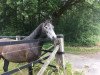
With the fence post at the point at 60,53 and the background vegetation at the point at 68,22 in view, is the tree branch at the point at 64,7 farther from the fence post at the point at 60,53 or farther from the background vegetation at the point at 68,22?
the fence post at the point at 60,53

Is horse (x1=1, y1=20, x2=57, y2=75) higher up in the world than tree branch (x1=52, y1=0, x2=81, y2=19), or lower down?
lower down

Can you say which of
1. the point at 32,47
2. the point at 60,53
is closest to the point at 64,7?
the point at 60,53

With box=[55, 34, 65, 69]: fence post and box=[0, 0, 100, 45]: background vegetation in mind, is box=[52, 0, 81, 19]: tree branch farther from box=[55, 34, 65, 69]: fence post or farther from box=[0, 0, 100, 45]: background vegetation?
box=[55, 34, 65, 69]: fence post

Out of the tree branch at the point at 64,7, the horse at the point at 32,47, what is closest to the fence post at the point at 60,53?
the horse at the point at 32,47

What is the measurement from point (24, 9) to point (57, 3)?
6.85 ft

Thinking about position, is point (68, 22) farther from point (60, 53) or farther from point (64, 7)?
point (60, 53)

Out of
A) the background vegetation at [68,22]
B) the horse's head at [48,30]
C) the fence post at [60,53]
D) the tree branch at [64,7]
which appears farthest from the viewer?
the background vegetation at [68,22]

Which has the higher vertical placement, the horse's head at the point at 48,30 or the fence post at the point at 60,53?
the horse's head at the point at 48,30

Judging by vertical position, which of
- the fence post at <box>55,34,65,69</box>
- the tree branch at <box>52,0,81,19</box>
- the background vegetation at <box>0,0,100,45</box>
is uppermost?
the tree branch at <box>52,0,81,19</box>

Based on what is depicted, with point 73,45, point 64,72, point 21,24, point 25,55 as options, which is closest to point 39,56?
point 25,55

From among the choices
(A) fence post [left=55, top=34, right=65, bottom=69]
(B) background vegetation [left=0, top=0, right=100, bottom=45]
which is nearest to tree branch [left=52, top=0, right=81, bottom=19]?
(B) background vegetation [left=0, top=0, right=100, bottom=45]

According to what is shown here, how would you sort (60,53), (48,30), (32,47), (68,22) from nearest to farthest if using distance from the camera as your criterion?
(48,30) < (32,47) < (60,53) < (68,22)

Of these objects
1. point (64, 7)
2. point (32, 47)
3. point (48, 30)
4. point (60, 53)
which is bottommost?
point (60, 53)

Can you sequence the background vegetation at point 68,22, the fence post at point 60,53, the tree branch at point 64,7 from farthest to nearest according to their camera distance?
1. the background vegetation at point 68,22
2. the tree branch at point 64,7
3. the fence post at point 60,53
